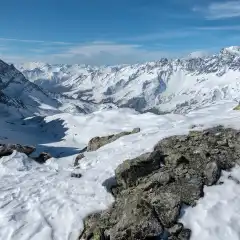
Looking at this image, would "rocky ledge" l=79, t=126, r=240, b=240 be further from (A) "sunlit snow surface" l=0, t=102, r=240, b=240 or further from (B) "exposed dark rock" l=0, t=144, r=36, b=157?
(B) "exposed dark rock" l=0, t=144, r=36, b=157

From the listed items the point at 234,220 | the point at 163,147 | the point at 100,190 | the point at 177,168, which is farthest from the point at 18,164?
the point at 234,220

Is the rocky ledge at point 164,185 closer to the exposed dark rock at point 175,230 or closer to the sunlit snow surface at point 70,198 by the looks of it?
the exposed dark rock at point 175,230

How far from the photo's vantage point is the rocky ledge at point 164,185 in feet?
63.6

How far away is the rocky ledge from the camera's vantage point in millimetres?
19375

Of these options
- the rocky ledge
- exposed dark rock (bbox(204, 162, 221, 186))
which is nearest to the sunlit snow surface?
exposed dark rock (bbox(204, 162, 221, 186))

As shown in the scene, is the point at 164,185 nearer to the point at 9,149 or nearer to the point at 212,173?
the point at 212,173

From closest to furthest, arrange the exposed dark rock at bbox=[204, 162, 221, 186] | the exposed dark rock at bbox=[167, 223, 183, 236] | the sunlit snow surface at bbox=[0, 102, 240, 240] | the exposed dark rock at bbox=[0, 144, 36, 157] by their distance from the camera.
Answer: the exposed dark rock at bbox=[167, 223, 183, 236] → the sunlit snow surface at bbox=[0, 102, 240, 240] → the exposed dark rock at bbox=[204, 162, 221, 186] → the exposed dark rock at bbox=[0, 144, 36, 157]

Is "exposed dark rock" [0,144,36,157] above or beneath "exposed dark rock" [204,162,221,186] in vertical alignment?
beneath

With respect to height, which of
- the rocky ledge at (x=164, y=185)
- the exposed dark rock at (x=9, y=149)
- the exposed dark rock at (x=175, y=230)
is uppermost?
the rocky ledge at (x=164, y=185)

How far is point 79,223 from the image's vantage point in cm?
2147

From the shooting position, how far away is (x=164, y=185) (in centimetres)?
2248

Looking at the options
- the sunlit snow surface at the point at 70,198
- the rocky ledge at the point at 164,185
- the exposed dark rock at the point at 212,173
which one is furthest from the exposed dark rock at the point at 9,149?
the exposed dark rock at the point at 212,173

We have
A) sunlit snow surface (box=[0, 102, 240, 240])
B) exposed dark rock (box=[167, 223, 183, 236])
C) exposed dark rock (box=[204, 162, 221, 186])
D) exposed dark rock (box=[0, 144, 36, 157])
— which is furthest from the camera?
exposed dark rock (box=[0, 144, 36, 157])

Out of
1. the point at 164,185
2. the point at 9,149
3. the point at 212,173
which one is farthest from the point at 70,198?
the point at 9,149
